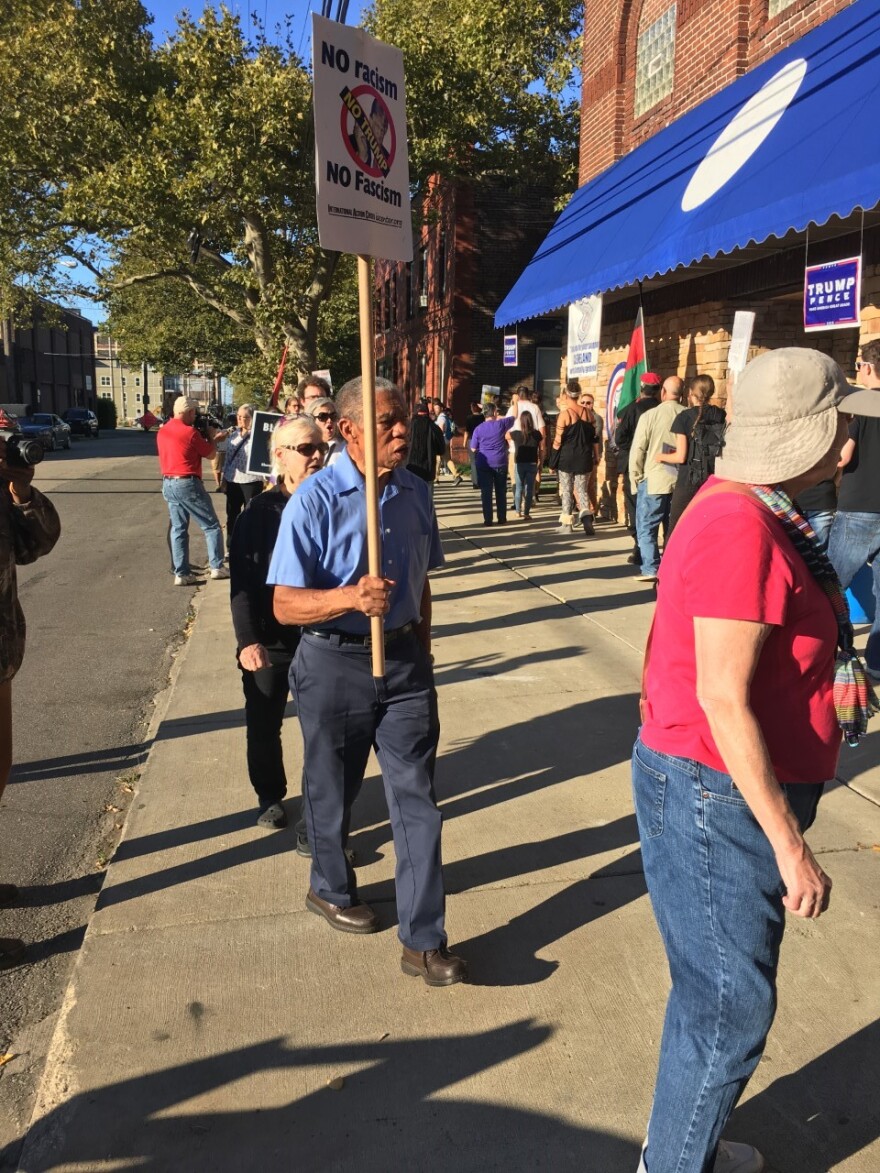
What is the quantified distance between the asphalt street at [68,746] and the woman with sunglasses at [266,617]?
2.61 ft

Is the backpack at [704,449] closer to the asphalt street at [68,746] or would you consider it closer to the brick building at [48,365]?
the asphalt street at [68,746]

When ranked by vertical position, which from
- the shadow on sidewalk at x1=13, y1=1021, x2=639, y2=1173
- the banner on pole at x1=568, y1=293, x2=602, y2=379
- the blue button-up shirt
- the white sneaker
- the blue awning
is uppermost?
the blue awning

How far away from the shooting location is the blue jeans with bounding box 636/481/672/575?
9.11 metres

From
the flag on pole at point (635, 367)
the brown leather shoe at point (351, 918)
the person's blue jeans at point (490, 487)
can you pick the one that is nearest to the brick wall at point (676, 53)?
the flag on pole at point (635, 367)

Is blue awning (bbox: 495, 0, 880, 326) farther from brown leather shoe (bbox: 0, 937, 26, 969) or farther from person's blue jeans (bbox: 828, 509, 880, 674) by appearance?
brown leather shoe (bbox: 0, 937, 26, 969)

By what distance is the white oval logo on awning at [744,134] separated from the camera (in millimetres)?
7707

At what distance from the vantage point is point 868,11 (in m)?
7.08

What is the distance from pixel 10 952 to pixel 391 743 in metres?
1.58

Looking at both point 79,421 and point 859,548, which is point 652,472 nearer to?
point 859,548

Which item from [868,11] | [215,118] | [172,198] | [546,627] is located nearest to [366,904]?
[546,627]

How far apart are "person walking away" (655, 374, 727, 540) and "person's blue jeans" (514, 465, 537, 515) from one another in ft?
18.1

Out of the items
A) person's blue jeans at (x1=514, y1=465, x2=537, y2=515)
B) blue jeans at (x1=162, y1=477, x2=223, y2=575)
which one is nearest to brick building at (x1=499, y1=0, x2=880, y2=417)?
person's blue jeans at (x1=514, y1=465, x2=537, y2=515)

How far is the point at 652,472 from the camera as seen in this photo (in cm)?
905

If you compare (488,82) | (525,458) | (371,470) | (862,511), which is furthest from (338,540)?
(488,82)
